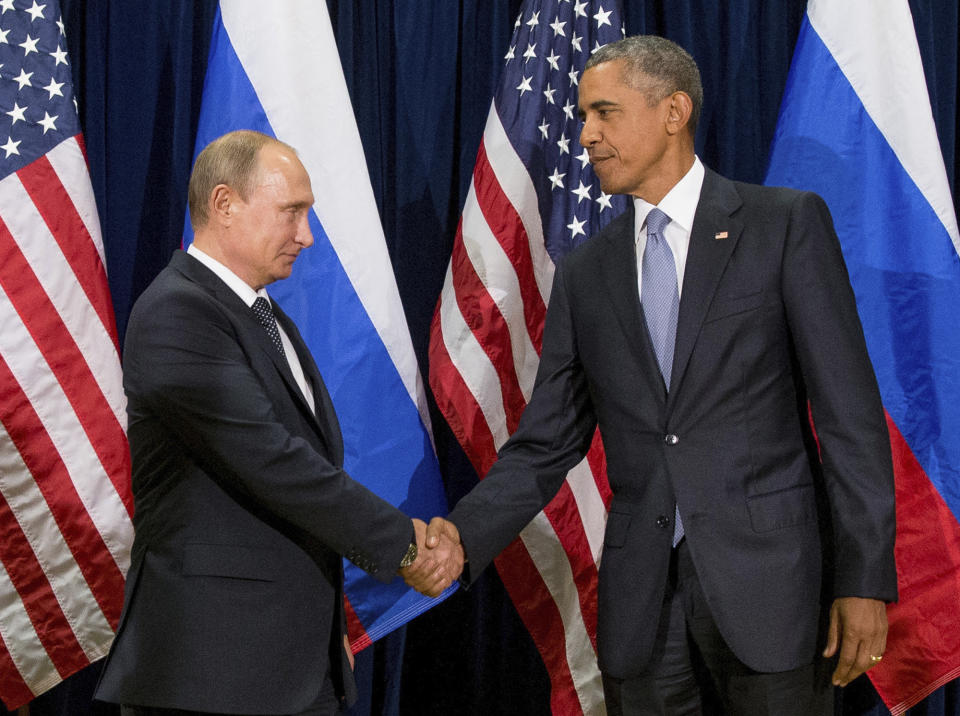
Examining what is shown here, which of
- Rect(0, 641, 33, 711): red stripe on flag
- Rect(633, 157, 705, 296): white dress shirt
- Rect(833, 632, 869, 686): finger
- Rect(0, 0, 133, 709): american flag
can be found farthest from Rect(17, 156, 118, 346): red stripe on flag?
Rect(833, 632, 869, 686): finger

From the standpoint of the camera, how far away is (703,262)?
1.94 m

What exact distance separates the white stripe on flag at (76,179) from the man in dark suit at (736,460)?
1.47 m

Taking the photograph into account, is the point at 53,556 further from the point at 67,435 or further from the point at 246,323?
the point at 246,323

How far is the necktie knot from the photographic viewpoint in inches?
80.8

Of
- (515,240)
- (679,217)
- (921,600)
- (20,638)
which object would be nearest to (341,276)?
(515,240)

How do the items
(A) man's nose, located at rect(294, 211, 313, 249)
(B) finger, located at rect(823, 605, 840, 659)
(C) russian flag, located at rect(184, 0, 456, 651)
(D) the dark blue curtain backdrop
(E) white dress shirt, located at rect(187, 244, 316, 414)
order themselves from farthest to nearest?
(D) the dark blue curtain backdrop < (C) russian flag, located at rect(184, 0, 456, 651) < (A) man's nose, located at rect(294, 211, 313, 249) < (E) white dress shirt, located at rect(187, 244, 316, 414) < (B) finger, located at rect(823, 605, 840, 659)

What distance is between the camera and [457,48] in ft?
11.2

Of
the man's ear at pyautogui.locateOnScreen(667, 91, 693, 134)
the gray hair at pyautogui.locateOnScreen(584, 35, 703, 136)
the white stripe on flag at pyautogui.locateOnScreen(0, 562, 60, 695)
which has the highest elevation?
the gray hair at pyautogui.locateOnScreen(584, 35, 703, 136)

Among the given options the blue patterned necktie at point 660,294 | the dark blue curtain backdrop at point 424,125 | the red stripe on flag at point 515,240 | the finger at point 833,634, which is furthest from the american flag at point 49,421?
the finger at point 833,634

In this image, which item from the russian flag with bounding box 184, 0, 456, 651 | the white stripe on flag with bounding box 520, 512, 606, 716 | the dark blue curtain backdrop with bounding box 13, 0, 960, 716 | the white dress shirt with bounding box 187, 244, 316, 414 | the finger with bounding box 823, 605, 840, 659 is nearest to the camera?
the finger with bounding box 823, 605, 840, 659

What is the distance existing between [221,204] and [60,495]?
1.12m

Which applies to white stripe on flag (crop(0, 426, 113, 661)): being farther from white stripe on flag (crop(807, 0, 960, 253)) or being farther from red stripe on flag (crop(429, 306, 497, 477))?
white stripe on flag (crop(807, 0, 960, 253))

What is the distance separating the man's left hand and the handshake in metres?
0.77

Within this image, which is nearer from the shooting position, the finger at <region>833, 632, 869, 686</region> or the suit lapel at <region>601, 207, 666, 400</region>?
the finger at <region>833, 632, 869, 686</region>
